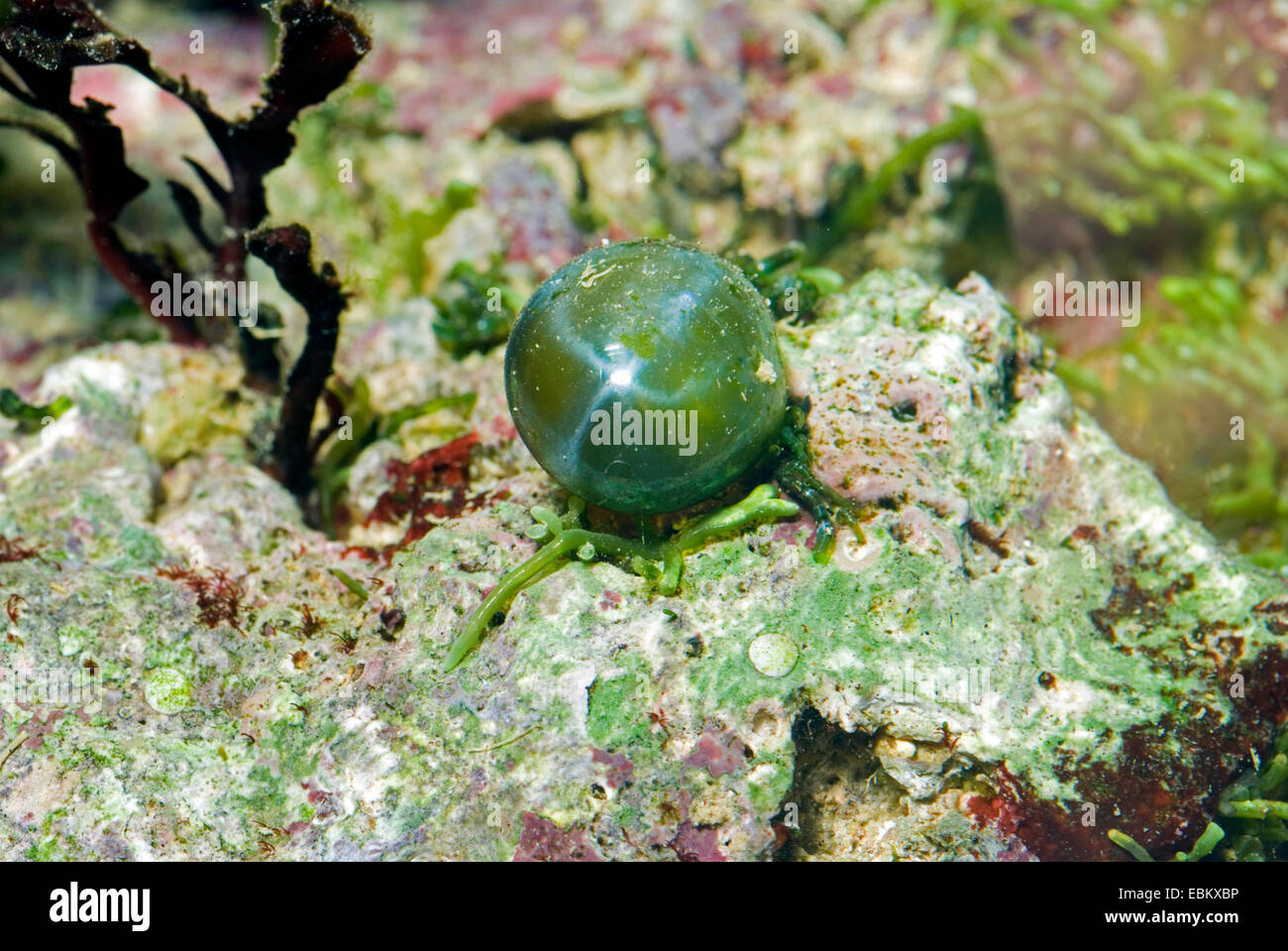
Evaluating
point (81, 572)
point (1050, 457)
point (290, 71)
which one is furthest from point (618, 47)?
point (81, 572)

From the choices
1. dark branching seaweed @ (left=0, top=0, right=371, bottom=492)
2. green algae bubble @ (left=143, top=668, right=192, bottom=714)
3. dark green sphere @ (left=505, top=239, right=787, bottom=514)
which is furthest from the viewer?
dark branching seaweed @ (left=0, top=0, right=371, bottom=492)

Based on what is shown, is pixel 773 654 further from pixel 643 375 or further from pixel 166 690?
pixel 166 690

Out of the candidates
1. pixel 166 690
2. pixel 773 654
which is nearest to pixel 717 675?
pixel 773 654

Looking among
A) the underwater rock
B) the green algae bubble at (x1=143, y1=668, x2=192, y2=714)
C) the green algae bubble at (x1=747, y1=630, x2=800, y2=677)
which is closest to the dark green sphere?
the underwater rock

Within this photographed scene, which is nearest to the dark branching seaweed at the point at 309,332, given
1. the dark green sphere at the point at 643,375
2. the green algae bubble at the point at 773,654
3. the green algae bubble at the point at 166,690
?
the dark green sphere at the point at 643,375

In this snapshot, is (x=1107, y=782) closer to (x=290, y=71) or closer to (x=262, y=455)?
(x=262, y=455)

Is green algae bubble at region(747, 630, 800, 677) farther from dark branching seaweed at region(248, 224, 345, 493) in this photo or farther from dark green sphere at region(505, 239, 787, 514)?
dark branching seaweed at region(248, 224, 345, 493)
